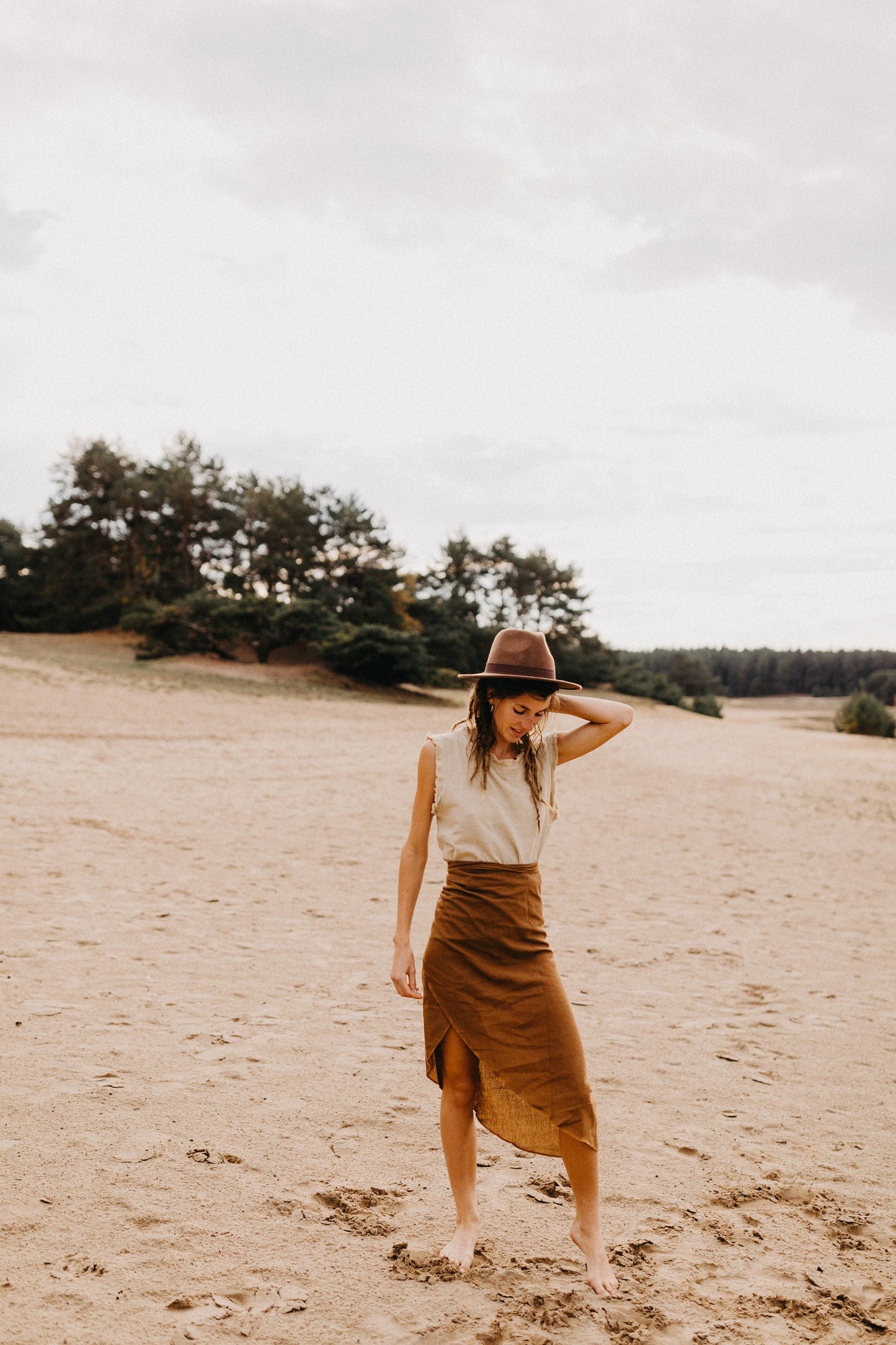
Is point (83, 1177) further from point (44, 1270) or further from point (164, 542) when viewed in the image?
point (164, 542)

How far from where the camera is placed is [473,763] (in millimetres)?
2877

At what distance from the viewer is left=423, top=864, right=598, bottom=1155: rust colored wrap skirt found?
279 cm

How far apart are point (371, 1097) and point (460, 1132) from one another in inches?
51.8

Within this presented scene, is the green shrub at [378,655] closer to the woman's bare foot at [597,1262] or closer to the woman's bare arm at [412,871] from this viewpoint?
the woman's bare arm at [412,871]

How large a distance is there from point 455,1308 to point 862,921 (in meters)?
6.36

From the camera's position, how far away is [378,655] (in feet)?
104

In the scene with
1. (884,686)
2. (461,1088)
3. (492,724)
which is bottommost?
(461,1088)

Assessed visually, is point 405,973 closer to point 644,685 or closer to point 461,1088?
point 461,1088

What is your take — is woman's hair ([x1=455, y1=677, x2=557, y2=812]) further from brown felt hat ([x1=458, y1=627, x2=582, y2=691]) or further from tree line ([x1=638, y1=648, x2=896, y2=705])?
tree line ([x1=638, y1=648, x2=896, y2=705])

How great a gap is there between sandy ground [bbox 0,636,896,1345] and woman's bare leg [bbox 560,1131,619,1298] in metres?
0.08

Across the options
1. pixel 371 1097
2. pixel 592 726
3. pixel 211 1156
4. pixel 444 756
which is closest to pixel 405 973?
pixel 444 756

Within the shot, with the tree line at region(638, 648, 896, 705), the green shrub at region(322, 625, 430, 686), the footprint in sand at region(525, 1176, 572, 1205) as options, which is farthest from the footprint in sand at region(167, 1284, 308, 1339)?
the tree line at region(638, 648, 896, 705)

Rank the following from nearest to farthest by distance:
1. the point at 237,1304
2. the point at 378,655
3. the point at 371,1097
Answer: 1. the point at 237,1304
2. the point at 371,1097
3. the point at 378,655

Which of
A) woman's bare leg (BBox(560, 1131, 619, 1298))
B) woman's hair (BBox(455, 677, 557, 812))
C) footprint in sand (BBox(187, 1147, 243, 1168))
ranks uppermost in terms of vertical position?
woman's hair (BBox(455, 677, 557, 812))
